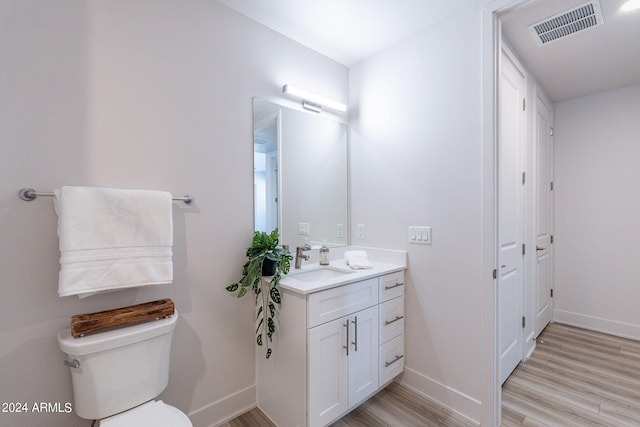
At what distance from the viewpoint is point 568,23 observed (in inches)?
71.8

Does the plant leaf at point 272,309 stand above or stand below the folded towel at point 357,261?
below

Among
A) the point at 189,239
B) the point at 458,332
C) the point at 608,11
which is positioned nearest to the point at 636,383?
the point at 458,332

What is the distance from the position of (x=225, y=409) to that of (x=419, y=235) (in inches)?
65.2

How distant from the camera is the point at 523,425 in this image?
65.4 inches

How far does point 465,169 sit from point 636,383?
207 cm

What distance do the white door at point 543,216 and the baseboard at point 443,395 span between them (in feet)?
4.98

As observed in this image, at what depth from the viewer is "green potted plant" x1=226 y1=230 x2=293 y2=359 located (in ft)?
5.46

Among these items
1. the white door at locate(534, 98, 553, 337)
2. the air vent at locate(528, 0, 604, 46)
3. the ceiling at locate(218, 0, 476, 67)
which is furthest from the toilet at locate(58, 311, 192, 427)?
→ the white door at locate(534, 98, 553, 337)

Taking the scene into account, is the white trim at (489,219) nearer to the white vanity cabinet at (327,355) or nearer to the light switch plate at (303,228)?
the white vanity cabinet at (327,355)

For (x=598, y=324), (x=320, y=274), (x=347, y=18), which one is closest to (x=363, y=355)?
(x=320, y=274)

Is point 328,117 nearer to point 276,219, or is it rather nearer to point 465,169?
point 276,219

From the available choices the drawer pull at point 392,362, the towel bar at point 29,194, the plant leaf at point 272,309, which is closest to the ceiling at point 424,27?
the towel bar at point 29,194

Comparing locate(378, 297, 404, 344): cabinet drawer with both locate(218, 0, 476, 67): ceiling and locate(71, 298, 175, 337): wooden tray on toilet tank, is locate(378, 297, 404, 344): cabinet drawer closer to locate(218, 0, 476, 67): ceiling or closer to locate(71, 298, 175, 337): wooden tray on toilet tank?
locate(71, 298, 175, 337): wooden tray on toilet tank

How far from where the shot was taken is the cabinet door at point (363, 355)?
1.67 meters
